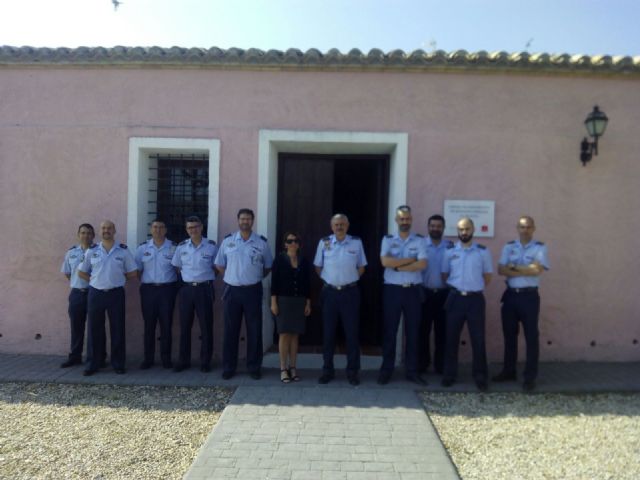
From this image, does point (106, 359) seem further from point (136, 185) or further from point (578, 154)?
point (578, 154)

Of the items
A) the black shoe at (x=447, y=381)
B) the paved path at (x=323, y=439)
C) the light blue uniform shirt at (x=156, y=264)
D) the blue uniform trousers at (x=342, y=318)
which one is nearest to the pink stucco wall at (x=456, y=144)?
the light blue uniform shirt at (x=156, y=264)

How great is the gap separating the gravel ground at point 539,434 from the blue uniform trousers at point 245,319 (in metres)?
1.90

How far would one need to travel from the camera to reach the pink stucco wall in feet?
18.9

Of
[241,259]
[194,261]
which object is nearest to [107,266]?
[194,261]

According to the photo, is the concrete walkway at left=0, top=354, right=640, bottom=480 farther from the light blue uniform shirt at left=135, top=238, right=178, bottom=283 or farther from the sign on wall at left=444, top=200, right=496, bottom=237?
the sign on wall at left=444, top=200, right=496, bottom=237

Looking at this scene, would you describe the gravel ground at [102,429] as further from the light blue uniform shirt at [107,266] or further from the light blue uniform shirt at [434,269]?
the light blue uniform shirt at [434,269]

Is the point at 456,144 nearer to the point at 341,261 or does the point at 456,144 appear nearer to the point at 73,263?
the point at 341,261

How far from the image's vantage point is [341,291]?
5.00 meters

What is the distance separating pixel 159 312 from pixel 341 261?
2.29 m

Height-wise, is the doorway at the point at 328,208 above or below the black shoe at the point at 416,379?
above

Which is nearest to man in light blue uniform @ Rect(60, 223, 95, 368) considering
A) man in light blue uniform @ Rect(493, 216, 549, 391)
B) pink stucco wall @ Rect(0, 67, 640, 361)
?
pink stucco wall @ Rect(0, 67, 640, 361)

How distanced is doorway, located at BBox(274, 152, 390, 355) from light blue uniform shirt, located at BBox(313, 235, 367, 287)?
1254 millimetres

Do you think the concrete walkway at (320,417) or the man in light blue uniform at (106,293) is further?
the man in light blue uniform at (106,293)

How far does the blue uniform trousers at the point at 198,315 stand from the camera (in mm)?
5367
